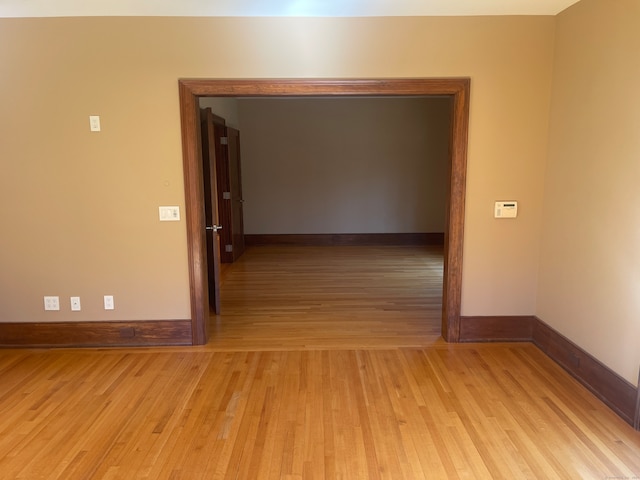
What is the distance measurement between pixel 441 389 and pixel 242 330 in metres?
1.83

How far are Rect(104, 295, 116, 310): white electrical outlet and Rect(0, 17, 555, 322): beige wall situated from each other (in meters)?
0.05

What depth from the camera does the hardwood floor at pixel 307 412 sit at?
2.06 metres

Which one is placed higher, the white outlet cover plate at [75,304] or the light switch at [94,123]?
the light switch at [94,123]

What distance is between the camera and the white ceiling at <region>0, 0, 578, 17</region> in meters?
2.81

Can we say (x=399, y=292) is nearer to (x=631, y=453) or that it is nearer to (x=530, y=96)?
(x=530, y=96)

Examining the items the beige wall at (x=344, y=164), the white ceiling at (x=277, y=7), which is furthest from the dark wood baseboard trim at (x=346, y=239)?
the white ceiling at (x=277, y=7)

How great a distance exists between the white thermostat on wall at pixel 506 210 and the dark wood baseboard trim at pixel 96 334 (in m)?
2.62

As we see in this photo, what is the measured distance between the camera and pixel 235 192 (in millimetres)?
6738

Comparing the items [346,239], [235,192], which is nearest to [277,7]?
[235,192]

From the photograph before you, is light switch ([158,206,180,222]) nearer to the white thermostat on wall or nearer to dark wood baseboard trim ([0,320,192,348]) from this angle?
dark wood baseboard trim ([0,320,192,348])

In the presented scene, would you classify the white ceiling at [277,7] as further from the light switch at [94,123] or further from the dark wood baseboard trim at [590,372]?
the dark wood baseboard trim at [590,372]

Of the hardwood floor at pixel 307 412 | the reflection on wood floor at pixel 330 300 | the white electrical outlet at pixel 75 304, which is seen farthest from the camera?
the reflection on wood floor at pixel 330 300

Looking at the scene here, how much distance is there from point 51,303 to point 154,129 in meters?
1.64

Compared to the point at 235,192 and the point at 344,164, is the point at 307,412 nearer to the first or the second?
the point at 235,192
